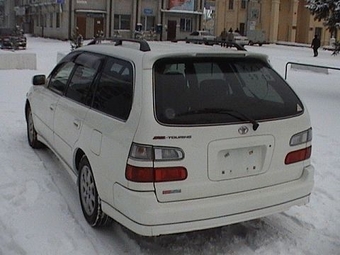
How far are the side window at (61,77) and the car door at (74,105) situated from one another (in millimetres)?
184

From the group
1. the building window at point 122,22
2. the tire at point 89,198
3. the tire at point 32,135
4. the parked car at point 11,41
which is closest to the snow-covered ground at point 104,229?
the tire at point 89,198

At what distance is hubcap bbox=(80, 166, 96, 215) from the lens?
4402 millimetres

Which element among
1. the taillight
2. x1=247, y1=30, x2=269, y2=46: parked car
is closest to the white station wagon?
the taillight

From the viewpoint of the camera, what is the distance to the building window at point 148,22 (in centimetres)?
5222

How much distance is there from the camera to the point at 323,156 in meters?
7.04

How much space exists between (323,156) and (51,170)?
150 inches

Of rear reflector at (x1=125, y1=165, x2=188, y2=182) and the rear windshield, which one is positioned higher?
the rear windshield

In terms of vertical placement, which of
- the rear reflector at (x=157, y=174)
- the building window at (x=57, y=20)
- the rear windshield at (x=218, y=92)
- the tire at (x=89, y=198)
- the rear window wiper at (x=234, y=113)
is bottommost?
the tire at (x=89, y=198)

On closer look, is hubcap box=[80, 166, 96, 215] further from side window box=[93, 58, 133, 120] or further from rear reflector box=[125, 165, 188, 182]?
rear reflector box=[125, 165, 188, 182]

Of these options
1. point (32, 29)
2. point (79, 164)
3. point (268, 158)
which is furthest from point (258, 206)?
point (32, 29)

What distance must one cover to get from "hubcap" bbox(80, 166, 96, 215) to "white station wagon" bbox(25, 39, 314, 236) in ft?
0.03

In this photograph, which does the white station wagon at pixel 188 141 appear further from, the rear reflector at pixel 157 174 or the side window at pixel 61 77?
the side window at pixel 61 77

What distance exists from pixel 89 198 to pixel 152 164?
1151 mm

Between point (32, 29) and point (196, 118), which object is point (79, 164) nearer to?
point (196, 118)
